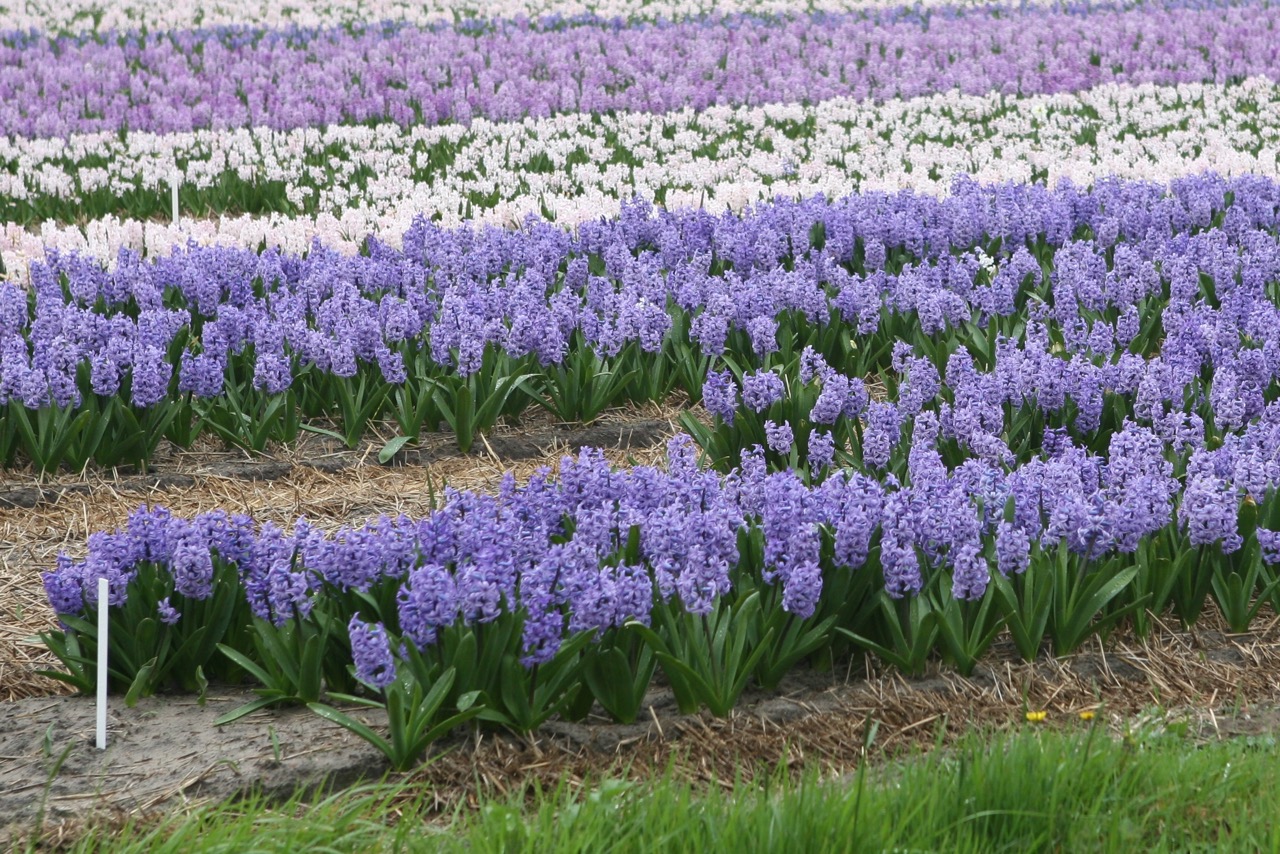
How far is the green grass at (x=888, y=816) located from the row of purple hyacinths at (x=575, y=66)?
41.0ft

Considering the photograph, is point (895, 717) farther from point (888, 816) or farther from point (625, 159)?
point (625, 159)

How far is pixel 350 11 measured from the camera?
2234 centimetres

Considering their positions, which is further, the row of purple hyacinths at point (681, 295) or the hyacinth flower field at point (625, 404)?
the row of purple hyacinths at point (681, 295)

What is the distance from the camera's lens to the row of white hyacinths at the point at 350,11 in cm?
2055

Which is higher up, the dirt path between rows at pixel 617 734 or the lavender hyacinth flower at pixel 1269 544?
the lavender hyacinth flower at pixel 1269 544

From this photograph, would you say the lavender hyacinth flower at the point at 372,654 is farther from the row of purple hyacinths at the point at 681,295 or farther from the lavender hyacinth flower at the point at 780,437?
the row of purple hyacinths at the point at 681,295

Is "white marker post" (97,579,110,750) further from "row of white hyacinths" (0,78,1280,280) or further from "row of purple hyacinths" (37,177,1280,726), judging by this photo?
"row of white hyacinths" (0,78,1280,280)

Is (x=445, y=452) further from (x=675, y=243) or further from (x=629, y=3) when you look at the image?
(x=629, y=3)

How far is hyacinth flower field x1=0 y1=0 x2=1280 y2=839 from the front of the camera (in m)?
4.08

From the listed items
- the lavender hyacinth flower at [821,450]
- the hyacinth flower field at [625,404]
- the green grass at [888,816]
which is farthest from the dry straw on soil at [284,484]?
the green grass at [888,816]

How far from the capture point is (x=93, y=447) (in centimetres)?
610

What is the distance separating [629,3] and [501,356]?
18.1 metres

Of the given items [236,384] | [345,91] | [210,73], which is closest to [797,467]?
[236,384]

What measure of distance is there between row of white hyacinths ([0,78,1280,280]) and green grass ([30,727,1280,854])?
6.07 meters
